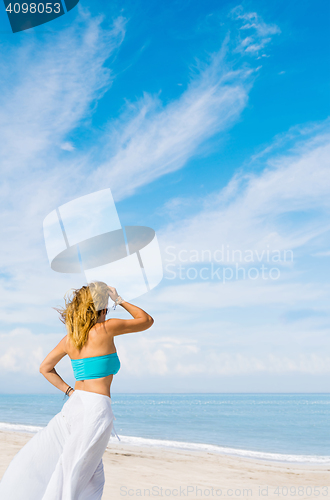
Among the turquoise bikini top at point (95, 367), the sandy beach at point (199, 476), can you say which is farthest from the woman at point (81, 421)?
the sandy beach at point (199, 476)

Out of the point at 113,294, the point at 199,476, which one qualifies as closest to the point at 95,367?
the point at 113,294

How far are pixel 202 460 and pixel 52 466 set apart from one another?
8117mm

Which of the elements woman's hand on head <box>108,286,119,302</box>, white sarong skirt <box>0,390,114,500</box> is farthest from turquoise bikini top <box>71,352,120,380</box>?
woman's hand on head <box>108,286,119,302</box>

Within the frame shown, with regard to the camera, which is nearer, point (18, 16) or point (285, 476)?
point (18, 16)

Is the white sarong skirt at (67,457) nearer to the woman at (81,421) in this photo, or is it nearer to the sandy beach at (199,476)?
the woman at (81,421)

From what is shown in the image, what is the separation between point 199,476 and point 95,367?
622 cm

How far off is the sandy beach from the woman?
393 centimetres

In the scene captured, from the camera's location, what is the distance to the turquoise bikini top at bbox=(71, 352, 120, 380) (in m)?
2.48

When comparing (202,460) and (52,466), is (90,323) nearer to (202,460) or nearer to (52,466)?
(52,466)

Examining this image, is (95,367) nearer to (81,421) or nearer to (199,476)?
(81,421)

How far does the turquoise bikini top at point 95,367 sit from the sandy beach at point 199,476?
4175 mm

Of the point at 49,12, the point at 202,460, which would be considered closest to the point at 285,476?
the point at 202,460

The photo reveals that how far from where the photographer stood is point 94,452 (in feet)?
7.89

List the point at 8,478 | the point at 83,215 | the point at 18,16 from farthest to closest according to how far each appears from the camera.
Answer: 1. the point at 18,16
2. the point at 83,215
3. the point at 8,478
